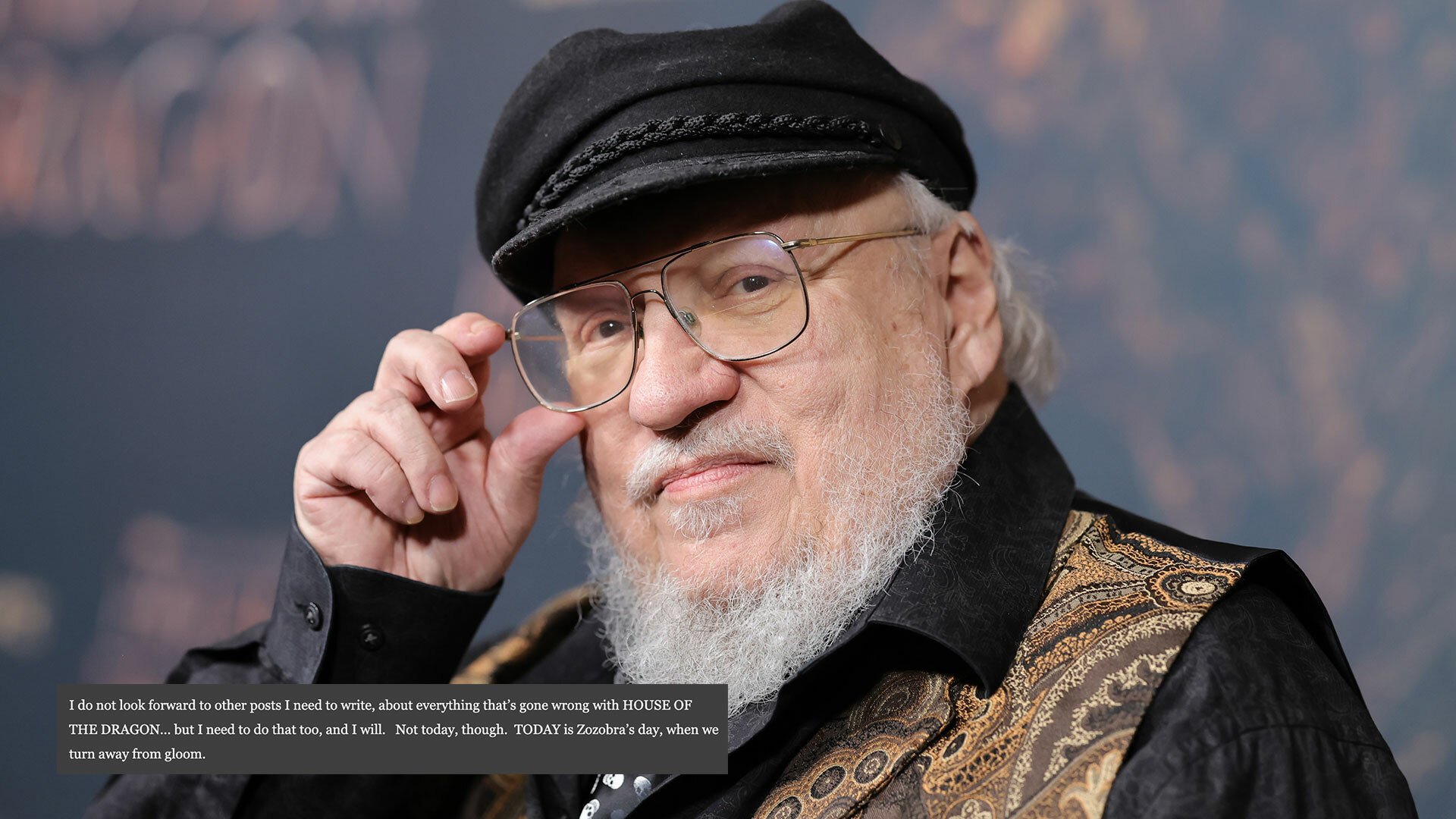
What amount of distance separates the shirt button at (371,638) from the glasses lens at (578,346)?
480mm

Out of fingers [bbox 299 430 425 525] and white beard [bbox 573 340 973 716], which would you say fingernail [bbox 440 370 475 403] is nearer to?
fingers [bbox 299 430 425 525]

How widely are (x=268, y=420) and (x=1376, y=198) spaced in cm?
285

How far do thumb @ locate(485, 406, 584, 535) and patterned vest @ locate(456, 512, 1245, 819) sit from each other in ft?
2.29

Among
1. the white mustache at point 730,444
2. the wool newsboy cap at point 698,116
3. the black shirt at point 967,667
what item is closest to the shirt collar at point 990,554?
the black shirt at point 967,667

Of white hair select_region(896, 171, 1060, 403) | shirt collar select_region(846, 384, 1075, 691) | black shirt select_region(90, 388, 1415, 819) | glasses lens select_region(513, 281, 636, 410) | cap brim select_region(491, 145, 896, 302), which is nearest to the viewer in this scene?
black shirt select_region(90, 388, 1415, 819)

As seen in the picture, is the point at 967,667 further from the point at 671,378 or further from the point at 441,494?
the point at 441,494

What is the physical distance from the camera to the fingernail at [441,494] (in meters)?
1.76

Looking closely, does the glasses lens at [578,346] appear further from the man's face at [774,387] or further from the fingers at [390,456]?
the fingers at [390,456]

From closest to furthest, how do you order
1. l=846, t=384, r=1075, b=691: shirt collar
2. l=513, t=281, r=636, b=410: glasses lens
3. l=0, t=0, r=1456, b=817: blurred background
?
1. l=846, t=384, r=1075, b=691: shirt collar
2. l=513, t=281, r=636, b=410: glasses lens
3. l=0, t=0, r=1456, b=817: blurred background

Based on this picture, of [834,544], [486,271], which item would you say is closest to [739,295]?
[834,544]

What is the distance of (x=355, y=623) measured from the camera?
5.85 feet

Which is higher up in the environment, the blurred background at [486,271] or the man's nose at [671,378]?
the blurred background at [486,271]

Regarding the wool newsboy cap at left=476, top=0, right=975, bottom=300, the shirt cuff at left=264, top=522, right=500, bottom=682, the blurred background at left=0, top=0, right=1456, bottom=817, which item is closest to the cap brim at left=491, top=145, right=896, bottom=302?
the wool newsboy cap at left=476, top=0, right=975, bottom=300

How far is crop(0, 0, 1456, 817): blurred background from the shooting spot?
7.93 feet
